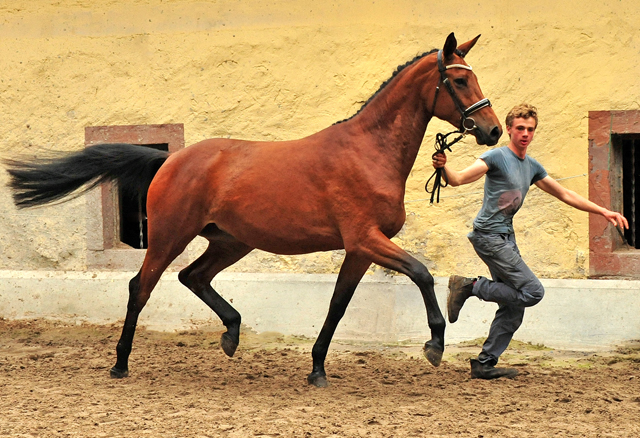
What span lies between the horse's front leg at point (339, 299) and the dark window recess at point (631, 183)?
9.73ft

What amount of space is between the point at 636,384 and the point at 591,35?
3.03 m

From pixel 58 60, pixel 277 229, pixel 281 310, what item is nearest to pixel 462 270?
pixel 281 310

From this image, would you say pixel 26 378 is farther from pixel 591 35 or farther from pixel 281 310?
pixel 591 35

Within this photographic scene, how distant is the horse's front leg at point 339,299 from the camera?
493 cm

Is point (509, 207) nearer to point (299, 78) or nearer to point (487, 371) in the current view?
point (487, 371)

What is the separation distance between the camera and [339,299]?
5035 millimetres

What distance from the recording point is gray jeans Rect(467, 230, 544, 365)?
4848 millimetres

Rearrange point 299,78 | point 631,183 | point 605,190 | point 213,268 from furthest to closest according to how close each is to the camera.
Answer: point 299,78, point 631,183, point 605,190, point 213,268

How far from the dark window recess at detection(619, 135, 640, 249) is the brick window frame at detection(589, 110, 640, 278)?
18 cm

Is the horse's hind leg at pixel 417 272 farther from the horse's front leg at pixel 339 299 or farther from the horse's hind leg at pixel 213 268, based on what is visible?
the horse's hind leg at pixel 213 268

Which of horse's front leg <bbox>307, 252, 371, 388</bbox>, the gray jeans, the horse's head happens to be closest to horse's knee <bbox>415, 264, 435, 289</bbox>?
horse's front leg <bbox>307, 252, 371, 388</bbox>

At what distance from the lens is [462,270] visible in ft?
22.2

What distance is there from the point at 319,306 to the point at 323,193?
217 centimetres

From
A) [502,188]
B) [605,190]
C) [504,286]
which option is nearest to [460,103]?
[502,188]
